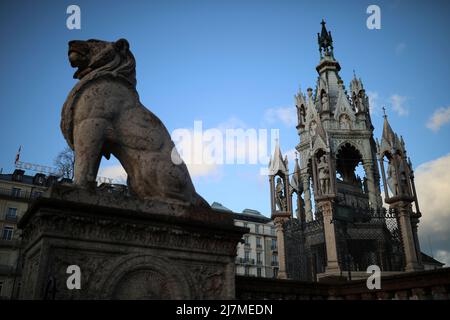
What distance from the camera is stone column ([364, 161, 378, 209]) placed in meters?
28.7

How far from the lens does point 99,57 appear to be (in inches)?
276

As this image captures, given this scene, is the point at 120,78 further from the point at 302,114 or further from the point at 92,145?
the point at 302,114

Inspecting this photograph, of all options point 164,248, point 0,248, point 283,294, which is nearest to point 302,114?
point 283,294

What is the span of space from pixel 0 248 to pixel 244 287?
1660 inches

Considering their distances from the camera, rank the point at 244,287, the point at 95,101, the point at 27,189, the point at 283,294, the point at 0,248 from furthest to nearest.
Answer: the point at 27,189 < the point at 0,248 < the point at 283,294 < the point at 244,287 < the point at 95,101

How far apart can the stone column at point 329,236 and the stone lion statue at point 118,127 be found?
53.3ft

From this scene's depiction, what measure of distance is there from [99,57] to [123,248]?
3319 millimetres

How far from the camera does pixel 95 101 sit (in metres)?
6.66

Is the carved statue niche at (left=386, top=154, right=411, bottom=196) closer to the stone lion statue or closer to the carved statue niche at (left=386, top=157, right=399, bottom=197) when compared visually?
the carved statue niche at (left=386, top=157, right=399, bottom=197)

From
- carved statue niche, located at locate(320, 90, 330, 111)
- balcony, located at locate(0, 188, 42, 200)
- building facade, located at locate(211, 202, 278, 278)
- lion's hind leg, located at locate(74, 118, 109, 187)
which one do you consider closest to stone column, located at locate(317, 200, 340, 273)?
carved statue niche, located at locate(320, 90, 330, 111)

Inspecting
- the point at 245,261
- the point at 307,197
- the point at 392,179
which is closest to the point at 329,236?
the point at 392,179

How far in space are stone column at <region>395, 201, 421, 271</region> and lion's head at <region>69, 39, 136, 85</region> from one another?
20045 mm

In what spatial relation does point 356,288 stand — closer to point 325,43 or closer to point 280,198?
point 280,198
